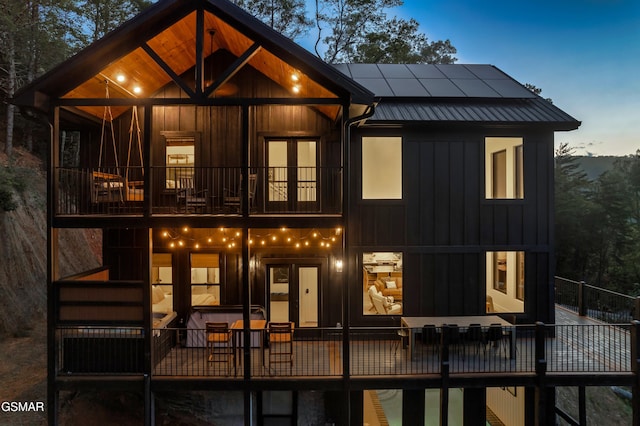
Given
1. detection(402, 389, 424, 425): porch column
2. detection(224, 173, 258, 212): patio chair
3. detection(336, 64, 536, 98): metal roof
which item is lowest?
detection(402, 389, 424, 425): porch column

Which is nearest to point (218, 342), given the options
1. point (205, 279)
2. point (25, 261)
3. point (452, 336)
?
point (205, 279)

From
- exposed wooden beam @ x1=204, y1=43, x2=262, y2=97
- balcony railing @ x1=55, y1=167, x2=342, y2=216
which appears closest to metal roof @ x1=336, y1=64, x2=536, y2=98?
balcony railing @ x1=55, y1=167, x2=342, y2=216

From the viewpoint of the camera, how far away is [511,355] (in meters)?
7.98

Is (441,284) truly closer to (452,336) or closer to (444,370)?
(452,336)

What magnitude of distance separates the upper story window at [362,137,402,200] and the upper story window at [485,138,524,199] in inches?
100.0

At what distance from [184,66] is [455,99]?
299 inches

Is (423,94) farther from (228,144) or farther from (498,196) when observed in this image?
(228,144)

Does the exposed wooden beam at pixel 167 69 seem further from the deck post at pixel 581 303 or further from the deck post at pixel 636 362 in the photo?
the deck post at pixel 581 303

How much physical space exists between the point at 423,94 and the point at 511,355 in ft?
23.7

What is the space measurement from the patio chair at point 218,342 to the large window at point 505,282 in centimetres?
748

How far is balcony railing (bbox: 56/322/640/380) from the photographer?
725 centimetres

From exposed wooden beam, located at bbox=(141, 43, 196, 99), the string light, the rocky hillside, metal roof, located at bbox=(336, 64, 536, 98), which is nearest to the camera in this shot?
exposed wooden beam, located at bbox=(141, 43, 196, 99)

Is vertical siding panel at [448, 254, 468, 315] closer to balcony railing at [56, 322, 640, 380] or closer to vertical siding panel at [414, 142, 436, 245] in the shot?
vertical siding panel at [414, 142, 436, 245]

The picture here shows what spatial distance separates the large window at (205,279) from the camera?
948cm
